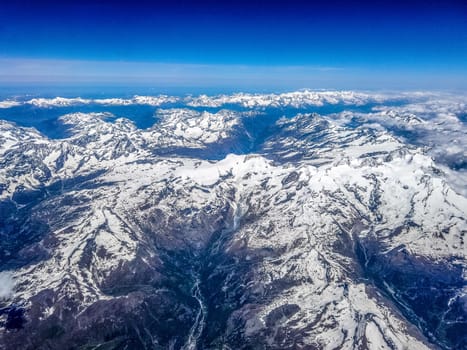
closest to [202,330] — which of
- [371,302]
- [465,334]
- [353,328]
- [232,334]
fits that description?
[232,334]

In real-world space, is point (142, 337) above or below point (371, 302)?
below

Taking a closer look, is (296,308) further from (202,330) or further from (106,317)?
(106,317)

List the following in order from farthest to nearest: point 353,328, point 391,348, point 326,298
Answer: point 326,298, point 353,328, point 391,348

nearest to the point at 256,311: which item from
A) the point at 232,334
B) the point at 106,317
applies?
the point at 232,334

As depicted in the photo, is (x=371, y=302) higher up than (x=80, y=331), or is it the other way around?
(x=371, y=302)

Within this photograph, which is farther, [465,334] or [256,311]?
[256,311]

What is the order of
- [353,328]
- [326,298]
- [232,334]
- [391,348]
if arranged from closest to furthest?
[391,348], [353,328], [232,334], [326,298]

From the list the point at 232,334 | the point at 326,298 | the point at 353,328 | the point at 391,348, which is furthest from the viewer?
the point at 326,298

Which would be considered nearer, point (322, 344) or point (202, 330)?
point (322, 344)

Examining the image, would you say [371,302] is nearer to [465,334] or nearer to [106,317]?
[465,334]
